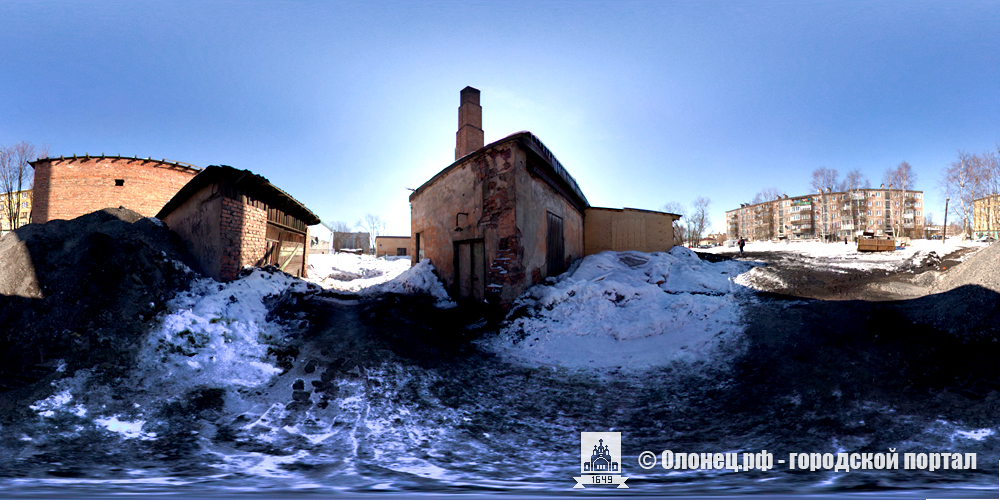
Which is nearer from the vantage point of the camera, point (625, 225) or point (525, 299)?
point (525, 299)

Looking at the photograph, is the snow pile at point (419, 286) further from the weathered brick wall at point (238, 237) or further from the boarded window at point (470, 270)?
the weathered brick wall at point (238, 237)

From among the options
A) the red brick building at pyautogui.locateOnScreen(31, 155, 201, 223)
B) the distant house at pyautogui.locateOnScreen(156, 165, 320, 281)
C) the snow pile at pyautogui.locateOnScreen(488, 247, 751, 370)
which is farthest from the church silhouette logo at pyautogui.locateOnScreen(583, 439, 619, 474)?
the red brick building at pyautogui.locateOnScreen(31, 155, 201, 223)

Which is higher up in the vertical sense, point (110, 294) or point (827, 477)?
point (110, 294)

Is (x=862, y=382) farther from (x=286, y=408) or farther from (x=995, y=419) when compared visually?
(x=286, y=408)

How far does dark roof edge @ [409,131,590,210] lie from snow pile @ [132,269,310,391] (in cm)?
543

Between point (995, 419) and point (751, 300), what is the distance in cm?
427

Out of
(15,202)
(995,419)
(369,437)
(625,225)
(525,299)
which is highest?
(15,202)

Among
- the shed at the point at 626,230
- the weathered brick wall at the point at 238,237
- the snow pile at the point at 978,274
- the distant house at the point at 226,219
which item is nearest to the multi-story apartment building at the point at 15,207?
the distant house at the point at 226,219

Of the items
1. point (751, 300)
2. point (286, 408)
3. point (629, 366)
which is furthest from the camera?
point (751, 300)

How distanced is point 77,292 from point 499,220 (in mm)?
7308

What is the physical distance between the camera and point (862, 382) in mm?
4133

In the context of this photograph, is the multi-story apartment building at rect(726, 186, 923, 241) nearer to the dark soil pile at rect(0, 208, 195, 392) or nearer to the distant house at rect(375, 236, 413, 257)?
the distant house at rect(375, 236, 413, 257)

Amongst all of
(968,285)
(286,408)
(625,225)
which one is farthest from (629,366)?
(625,225)

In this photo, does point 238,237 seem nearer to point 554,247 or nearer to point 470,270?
point 470,270
